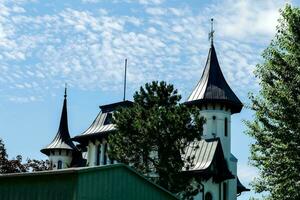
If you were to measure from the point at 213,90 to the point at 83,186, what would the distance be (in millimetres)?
35823

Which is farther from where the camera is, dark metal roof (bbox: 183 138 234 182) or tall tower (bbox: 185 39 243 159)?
tall tower (bbox: 185 39 243 159)

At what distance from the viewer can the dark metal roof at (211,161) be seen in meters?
49.9

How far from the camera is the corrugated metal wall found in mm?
22375

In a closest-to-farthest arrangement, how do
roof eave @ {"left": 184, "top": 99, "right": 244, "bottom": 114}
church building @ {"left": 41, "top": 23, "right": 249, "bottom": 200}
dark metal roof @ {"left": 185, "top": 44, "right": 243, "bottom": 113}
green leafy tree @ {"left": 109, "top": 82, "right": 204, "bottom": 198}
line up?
green leafy tree @ {"left": 109, "top": 82, "right": 204, "bottom": 198}, church building @ {"left": 41, "top": 23, "right": 249, "bottom": 200}, roof eave @ {"left": 184, "top": 99, "right": 244, "bottom": 114}, dark metal roof @ {"left": 185, "top": 44, "right": 243, "bottom": 113}

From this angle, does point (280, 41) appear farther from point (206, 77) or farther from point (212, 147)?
point (206, 77)

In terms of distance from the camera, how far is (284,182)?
96.8ft

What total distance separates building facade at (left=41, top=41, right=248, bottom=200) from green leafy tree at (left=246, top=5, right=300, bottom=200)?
1904 cm

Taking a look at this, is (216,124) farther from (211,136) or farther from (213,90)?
(213,90)

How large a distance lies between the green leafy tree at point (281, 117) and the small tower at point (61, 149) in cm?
3753

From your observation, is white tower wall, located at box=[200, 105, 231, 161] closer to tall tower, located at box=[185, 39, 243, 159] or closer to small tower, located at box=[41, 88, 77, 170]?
tall tower, located at box=[185, 39, 243, 159]

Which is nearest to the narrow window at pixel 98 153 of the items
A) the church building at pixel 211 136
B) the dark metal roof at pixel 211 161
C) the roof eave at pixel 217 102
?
the church building at pixel 211 136

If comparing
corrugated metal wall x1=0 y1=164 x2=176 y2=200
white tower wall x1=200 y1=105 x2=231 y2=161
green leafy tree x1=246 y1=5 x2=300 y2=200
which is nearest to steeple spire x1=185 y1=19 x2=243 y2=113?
white tower wall x1=200 y1=105 x2=231 y2=161

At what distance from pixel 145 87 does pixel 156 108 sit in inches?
68.4

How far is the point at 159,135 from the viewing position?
1453 inches
